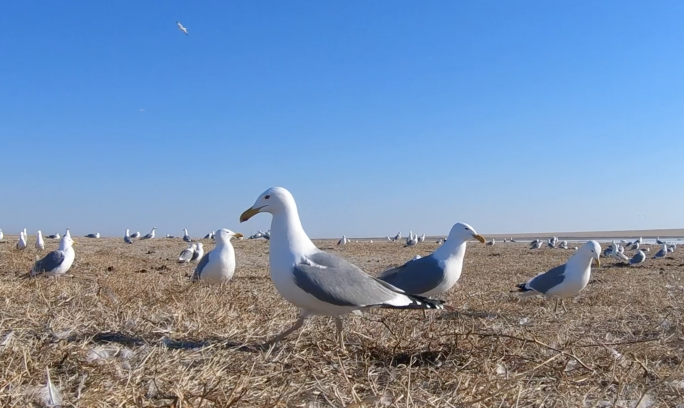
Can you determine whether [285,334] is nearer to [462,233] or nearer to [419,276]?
[419,276]

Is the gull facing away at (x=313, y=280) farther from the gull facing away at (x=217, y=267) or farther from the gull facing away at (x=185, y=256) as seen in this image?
the gull facing away at (x=185, y=256)

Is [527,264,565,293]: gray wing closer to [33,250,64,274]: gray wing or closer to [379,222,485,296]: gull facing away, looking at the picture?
[379,222,485,296]: gull facing away

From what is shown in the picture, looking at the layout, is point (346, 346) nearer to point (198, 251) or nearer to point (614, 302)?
point (614, 302)

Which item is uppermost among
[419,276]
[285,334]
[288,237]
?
[288,237]

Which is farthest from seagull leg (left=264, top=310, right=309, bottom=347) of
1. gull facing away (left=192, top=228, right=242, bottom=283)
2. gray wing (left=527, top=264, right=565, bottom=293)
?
gray wing (left=527, top=264, right=565, bottom=293)

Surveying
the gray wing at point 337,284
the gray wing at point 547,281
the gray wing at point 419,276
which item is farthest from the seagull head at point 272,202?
the gray wing at point 547,281

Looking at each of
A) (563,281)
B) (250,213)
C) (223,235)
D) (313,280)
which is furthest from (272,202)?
(223,235)

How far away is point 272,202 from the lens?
5074mm

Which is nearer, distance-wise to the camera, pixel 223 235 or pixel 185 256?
pixel 223 235

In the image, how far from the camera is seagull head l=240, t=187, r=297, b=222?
5055 millimetres

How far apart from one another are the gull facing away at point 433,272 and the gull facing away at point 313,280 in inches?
124

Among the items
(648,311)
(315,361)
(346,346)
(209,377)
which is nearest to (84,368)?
(209,377)

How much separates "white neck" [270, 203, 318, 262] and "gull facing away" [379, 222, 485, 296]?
328 centimetres

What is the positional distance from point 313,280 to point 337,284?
0.20 m
